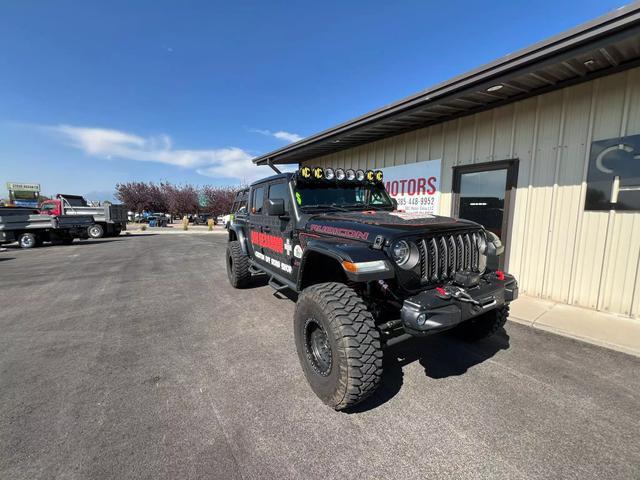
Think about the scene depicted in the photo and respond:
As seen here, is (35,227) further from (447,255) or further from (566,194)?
(566,194)

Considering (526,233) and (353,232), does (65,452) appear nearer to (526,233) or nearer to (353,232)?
(353,232)

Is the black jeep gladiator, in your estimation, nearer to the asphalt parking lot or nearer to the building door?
the asphalt parking lot

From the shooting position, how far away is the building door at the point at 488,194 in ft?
17.5

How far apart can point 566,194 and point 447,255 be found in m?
3.53

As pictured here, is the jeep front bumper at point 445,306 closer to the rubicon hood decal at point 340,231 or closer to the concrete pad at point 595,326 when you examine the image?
the rubicon hood decal at point 340,231

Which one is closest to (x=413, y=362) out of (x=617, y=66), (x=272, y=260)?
(x=272, y=260)

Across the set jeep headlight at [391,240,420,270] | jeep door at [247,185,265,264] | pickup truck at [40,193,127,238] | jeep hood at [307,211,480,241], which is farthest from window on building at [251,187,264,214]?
pickup truck at [40,193,127,238]

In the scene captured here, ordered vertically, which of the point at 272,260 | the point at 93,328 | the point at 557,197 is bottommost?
the point at 93,328

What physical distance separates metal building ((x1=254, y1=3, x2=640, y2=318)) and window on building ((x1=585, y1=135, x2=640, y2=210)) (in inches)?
0.5

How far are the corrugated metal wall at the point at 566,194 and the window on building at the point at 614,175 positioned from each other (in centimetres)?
10

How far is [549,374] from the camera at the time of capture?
276 centimetres

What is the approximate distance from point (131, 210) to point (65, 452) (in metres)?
50.8

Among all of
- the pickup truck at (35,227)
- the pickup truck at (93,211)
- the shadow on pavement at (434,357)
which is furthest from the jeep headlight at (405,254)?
the pickup truck at (93,211)

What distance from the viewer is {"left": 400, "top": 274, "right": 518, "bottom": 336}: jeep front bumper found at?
207 cm
